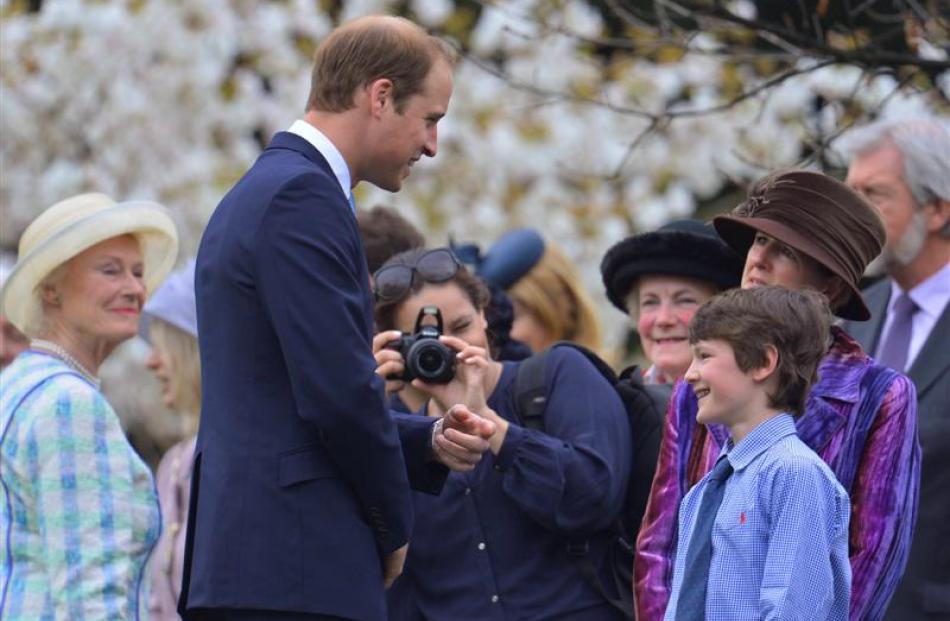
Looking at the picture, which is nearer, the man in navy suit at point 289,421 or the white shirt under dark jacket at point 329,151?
the man in navy suit at point 289,421

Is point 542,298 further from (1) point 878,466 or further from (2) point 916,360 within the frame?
(1) point 878,466

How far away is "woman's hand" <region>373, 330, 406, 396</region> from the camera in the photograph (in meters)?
4.69

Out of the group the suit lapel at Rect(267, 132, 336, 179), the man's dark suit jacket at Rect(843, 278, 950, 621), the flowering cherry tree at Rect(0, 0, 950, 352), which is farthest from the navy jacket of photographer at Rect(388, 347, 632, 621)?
the flowering cherry tree at Rect(0, 0, 950, 352)

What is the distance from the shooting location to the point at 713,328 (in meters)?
3.93

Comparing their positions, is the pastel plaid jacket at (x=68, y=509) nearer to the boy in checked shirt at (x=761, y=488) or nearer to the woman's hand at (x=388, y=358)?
the woman's hand at (x=388, y=358)

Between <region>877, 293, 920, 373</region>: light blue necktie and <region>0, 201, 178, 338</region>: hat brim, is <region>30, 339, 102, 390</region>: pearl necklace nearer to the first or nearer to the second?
<region>0, 201, 178, 338</region>: hat brim

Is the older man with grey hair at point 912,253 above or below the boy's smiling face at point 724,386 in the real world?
above

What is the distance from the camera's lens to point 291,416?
3.86 m

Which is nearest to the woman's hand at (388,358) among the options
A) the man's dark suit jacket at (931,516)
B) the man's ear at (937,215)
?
the man's dark suit jacket at (931,516)

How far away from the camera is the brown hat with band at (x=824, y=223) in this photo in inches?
166

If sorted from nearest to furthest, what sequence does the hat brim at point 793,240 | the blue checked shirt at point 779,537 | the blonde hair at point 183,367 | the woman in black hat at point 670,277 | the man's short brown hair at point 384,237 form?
the blue checked shirt at point 779,537, the hat brim at point 793,240, the woman in black hat at point 670,277, the man's short brown hair at point 384,237, the blonde hair at point 183,367

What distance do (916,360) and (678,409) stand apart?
128cm

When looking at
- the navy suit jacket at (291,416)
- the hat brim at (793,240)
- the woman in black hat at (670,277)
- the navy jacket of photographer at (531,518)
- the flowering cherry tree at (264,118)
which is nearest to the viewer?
the navy suit jacket at (291,416)

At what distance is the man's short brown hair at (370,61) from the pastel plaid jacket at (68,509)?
117 centimetres
